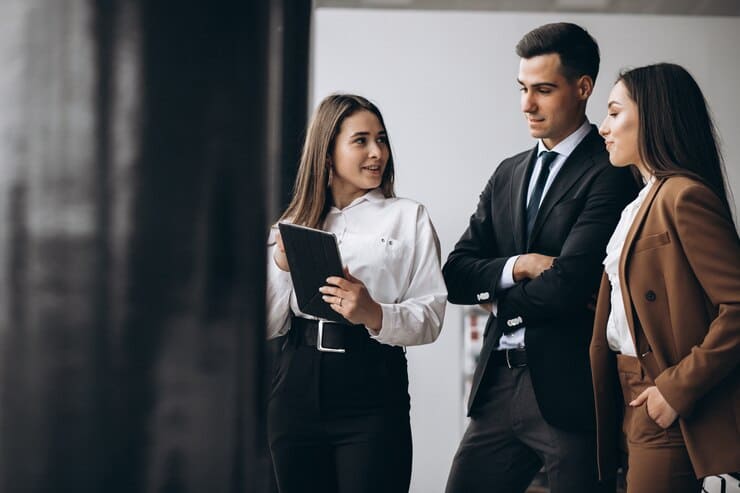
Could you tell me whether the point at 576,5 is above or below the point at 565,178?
above

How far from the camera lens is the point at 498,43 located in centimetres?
665

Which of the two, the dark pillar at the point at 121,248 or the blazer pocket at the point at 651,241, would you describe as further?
the blazer pocket at the point at 651,241

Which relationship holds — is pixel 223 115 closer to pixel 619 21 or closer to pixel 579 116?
pixel 579 116

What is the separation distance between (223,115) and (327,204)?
1076mm

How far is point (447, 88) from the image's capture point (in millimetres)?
6668

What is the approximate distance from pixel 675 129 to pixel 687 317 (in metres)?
0.42

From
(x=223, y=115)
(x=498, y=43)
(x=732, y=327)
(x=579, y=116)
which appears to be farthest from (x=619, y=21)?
(x=223, y=115)

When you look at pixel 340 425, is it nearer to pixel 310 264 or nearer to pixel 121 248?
pixel 310 264

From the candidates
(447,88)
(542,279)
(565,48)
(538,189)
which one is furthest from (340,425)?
(447,88)

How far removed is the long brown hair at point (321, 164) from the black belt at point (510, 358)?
0.47 meters

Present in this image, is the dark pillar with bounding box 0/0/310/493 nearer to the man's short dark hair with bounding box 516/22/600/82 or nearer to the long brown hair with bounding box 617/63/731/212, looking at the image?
the long brown hair with bounding box 617/63/731/212

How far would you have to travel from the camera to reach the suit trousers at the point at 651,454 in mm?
1747

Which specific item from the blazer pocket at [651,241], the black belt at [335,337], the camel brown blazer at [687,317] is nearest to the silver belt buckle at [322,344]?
the black belt at [335,337]

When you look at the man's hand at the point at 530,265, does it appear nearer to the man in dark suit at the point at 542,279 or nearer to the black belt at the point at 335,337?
the man in dark suit at the point at 542,279
